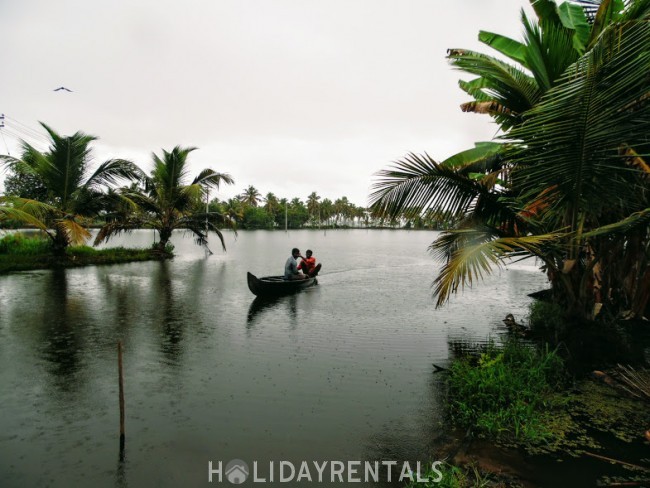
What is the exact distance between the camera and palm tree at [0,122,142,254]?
687 inches

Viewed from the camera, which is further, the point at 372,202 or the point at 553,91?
the point at 372,202

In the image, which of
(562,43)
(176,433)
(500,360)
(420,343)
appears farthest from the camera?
(420,343)

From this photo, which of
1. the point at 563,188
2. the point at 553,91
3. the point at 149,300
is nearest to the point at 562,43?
the point at 553,91

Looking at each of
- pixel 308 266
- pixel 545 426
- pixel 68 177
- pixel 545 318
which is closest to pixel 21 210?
pixel 68 177

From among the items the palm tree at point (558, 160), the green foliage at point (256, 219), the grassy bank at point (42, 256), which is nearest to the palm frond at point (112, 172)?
the grassy bank at point (42, 256)

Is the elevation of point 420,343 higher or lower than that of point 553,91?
lower

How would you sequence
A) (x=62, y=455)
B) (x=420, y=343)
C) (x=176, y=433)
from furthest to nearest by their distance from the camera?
(x=420, y=343) < (x=176, y=433) < (x=62, y=455)

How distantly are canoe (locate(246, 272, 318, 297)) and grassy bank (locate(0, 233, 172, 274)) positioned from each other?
1130 centimetres

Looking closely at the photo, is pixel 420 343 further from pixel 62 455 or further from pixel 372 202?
pixel 62 455

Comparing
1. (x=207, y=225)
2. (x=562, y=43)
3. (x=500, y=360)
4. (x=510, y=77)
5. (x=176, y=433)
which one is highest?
(x=562, y=43)

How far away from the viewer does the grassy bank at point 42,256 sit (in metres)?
17.6

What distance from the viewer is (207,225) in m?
25.3

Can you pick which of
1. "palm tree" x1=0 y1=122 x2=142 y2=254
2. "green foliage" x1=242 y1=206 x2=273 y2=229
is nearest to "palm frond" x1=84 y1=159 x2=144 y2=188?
"palm tree" x1=0 y1=122 x2=142 y2=254

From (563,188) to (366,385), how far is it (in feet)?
13.7
